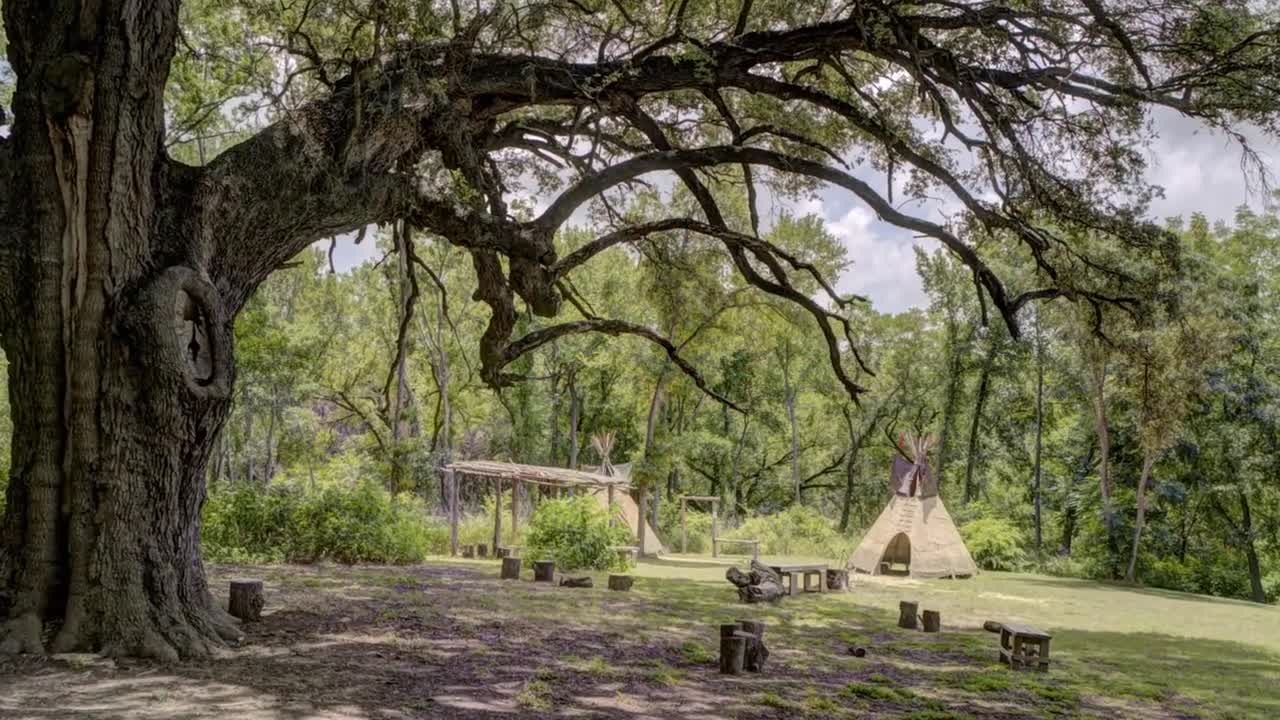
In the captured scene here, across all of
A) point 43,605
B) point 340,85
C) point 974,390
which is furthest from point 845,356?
point 43,605

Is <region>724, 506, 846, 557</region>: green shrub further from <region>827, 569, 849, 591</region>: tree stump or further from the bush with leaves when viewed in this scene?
the bush with leaves

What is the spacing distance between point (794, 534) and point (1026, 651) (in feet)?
65.0

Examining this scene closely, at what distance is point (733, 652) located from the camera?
6.70 meters

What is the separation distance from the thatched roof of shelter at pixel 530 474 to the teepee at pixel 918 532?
610 cm

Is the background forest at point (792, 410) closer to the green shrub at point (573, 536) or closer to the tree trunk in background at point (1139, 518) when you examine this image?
the tree trunk in background at point (1139, 518)

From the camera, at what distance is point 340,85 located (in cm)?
756

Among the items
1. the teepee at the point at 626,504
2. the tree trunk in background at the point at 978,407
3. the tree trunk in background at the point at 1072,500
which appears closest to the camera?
the teepee at the point at 626,504

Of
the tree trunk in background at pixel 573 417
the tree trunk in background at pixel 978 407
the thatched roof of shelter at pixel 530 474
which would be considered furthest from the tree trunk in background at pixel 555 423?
the tree trunk in background at pixel 978 407

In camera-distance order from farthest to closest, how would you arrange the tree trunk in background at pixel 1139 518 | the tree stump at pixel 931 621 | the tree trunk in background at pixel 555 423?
1. the tree trunk in background at pixel 555 423
2. the tree trunk in background at pixel 1139 518
3. the tree stump at pixel 931 621

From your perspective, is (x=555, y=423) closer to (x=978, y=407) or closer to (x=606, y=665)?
(x=978, y=407)

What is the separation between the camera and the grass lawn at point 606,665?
192 inches

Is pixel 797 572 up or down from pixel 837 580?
up

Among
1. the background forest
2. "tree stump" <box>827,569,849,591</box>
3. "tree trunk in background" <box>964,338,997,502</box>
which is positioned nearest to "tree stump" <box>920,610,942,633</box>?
the background forest

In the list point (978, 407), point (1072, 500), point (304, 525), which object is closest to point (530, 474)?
point (304, 525)
